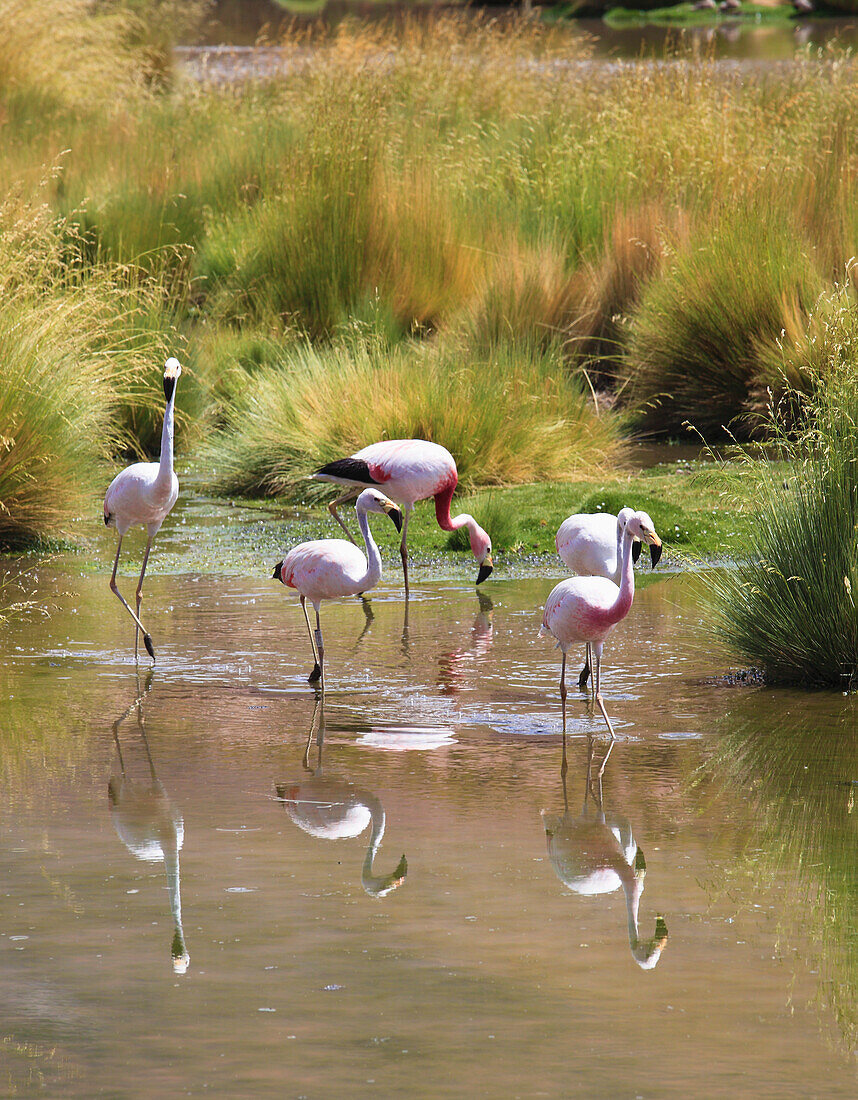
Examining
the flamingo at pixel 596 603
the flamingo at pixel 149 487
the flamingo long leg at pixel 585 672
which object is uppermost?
the flamingo at pixel 596 603

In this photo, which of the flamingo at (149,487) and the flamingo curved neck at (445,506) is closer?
the flamingo at (149,487)

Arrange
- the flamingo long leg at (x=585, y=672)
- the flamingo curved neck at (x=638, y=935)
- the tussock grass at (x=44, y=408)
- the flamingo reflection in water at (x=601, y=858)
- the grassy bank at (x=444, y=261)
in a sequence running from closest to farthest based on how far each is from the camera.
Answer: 1. the flamingo curved neck at (x=638, y=935)
2. the flamingo reflection in water at (x=601, y=858)
3. the flamingo long leg at (x=585, y=672)
4. the tussock grass at (x=44, y=408)
5. the grassy bank at (x=444, y=261)

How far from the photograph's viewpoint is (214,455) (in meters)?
11.6

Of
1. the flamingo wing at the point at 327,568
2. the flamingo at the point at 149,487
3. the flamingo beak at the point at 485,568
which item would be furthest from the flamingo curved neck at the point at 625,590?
the flamingo beak at the point at 485,568

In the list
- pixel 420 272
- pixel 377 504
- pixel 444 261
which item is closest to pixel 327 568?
pixel 377 504

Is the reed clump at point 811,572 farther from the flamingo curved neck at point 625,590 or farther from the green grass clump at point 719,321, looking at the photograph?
the green grass clump at point 719,321

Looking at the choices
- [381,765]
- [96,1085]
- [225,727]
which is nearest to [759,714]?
[381,765]

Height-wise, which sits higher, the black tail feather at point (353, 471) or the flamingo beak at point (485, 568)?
the black tail feather at point (353, 471)

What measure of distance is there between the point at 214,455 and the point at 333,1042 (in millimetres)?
8704

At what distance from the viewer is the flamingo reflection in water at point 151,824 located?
4.11 meters

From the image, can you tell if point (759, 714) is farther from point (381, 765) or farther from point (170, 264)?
point (170, 264)

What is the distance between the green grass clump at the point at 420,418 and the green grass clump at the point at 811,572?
440 centimetres

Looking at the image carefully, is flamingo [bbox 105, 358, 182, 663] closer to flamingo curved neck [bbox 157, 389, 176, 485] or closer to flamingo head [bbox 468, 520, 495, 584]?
flamingo curved neck [bbox 157, 389, 176, 485]

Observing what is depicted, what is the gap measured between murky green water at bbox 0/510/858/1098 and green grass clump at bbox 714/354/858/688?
21 cm
